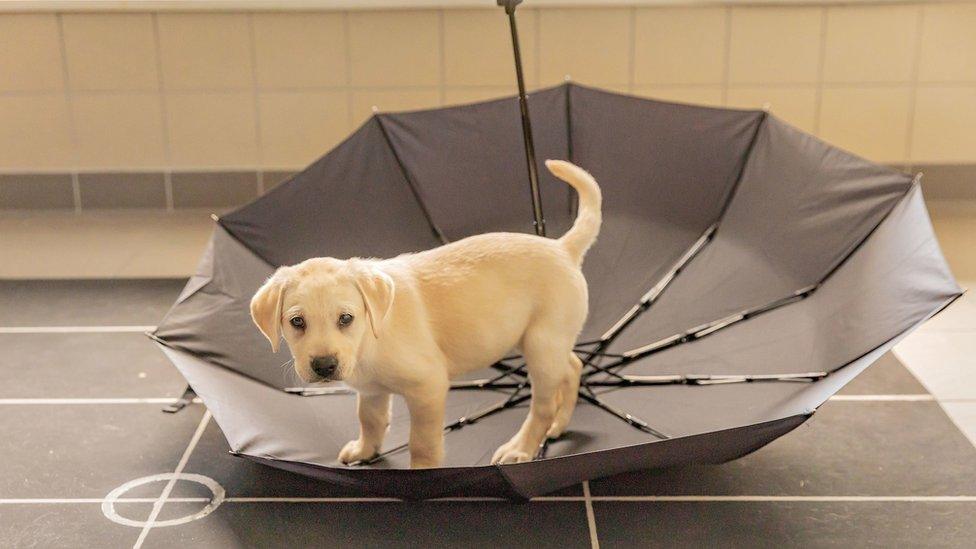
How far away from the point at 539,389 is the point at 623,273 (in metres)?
0.38

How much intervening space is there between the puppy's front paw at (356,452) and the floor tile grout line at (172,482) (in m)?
0.31

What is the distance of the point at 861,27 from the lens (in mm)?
3010

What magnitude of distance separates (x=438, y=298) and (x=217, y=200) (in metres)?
1.93

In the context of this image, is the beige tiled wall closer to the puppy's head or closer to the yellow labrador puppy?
the yellow labrador puppy

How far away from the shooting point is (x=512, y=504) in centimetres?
159

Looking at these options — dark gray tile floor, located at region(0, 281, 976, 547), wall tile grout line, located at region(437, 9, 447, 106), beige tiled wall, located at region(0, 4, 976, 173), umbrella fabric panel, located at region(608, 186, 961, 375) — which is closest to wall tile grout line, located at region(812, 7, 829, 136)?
beige tiled wall, located at region(0, 4, 976, 173)

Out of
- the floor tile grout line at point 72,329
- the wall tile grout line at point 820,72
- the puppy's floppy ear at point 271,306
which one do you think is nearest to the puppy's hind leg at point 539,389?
the puppy's floppy ear at point 271,306

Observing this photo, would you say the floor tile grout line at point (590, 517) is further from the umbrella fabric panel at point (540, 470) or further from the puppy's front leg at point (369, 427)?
the puppy's front leg at point (369, 427)

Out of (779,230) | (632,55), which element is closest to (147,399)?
(779,230)

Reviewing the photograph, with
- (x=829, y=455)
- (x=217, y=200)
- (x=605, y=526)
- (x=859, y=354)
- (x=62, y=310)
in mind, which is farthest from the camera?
(x=217, y=200)

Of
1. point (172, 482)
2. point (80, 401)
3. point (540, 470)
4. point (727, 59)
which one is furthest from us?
point (727, 59)

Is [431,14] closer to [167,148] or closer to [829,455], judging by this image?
[167,148]

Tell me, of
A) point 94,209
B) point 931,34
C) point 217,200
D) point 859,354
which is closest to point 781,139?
point 859,354

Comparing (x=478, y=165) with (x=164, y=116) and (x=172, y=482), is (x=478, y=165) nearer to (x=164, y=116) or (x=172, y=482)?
(x=172, y=482)
